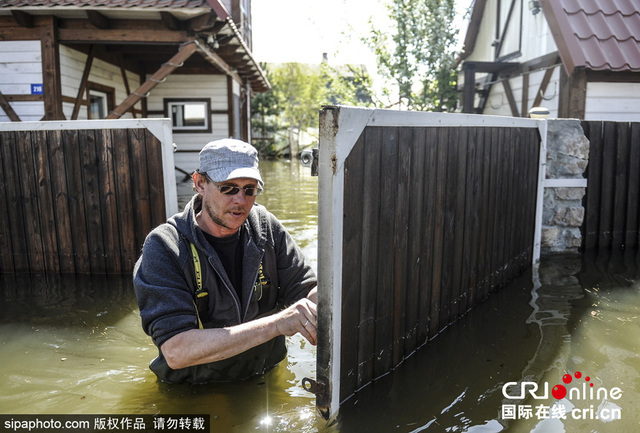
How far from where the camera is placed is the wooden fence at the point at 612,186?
6945 mm

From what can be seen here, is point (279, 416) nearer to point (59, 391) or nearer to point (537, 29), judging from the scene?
point (59, 391)

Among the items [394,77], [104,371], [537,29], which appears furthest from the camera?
[394,77]

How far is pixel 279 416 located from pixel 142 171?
3231mm

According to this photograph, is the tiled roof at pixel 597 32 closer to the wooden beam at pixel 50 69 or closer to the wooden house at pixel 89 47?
the wooden house at pixel 89 47

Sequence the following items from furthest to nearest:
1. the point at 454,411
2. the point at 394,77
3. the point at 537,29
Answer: the point at 394,77 < the point at 537,29 < the point at 454,411

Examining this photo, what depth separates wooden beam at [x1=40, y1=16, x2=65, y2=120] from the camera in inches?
351

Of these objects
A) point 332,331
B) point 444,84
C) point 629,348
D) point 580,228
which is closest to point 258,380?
point 332,331

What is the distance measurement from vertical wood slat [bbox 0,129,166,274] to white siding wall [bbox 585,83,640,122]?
779cm

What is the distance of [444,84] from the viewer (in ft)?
58.9

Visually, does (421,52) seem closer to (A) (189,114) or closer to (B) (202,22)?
(A) (189,114)

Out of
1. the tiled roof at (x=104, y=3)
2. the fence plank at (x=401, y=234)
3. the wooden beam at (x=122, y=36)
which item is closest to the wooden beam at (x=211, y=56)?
the wooden beam at (x=122, y=36)

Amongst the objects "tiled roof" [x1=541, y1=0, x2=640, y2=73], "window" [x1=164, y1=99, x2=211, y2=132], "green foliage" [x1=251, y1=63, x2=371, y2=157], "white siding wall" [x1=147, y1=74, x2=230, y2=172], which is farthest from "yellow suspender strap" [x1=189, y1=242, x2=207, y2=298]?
"green foliage" [x1=251, y1=63, x2=371, y2=157]

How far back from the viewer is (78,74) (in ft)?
33.3

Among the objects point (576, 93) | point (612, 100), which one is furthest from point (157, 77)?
point (612, 100)
